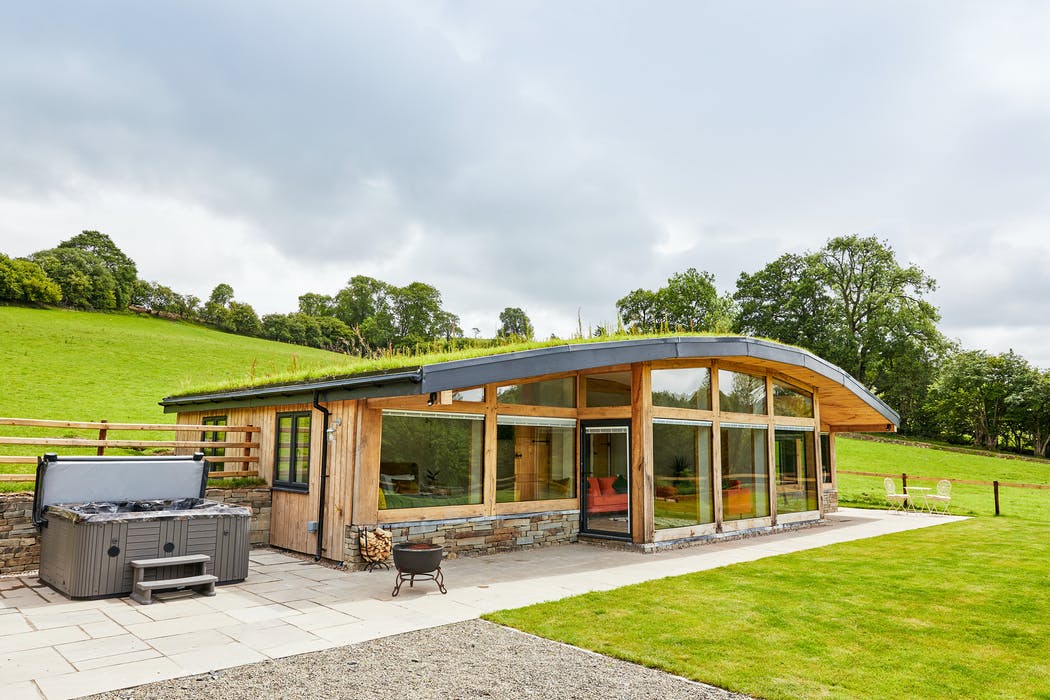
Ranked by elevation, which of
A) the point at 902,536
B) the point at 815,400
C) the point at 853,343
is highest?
the point at 853,343

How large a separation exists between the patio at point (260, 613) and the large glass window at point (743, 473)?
186 centimetres

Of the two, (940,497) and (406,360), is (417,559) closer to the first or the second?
(406,360)

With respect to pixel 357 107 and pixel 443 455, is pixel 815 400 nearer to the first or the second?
pixel 443 455

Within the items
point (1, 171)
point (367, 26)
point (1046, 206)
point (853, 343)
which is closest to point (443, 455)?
point (367, 26)

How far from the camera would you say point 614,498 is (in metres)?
10.2

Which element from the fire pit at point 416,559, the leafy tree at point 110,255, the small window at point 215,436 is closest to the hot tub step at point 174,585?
the fire pit at point 416,559

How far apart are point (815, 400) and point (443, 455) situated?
8733mm

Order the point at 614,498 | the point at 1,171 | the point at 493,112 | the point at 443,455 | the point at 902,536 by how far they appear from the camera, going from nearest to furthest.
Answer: the point at 443,455
the point at 614,498
the point at 902,536
the point at 493,112
the point at 1,171

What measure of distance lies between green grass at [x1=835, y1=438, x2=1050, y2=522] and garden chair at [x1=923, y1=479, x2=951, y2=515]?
305mm

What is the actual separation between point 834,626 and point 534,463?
16.5 ft

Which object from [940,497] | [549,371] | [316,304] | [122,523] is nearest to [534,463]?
[549,371]

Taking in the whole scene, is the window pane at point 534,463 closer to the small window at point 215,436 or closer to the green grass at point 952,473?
the small window at point 215,436

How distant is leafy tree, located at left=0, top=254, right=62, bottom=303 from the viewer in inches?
1500

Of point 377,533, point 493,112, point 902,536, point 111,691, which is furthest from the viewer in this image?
point 493,112
